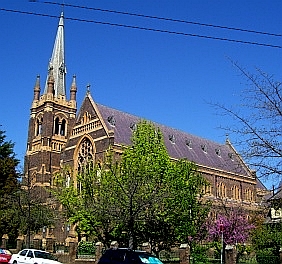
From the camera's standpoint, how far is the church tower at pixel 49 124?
192 feet

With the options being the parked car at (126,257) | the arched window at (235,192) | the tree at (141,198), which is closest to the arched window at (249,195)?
the arched window at (235,192)

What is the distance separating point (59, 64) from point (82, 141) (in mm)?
17561

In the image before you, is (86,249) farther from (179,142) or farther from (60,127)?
(60,127)

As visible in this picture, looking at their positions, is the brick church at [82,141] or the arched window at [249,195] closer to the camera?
the brick church at [82,141]

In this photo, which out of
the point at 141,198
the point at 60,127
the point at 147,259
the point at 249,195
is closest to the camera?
the point at 147,259

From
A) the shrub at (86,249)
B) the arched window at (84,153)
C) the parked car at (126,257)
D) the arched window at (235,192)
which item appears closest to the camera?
the parked car at (126,257)

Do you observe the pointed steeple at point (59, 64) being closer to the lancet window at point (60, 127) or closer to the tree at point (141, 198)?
the lancet window at point (60, 127)

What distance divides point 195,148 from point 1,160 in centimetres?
2733

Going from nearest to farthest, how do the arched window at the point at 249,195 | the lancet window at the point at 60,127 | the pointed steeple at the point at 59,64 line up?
the lancet window at the point at 60,127
the pointed steeple at the point at 59,64
the arched window at the point at 249,195

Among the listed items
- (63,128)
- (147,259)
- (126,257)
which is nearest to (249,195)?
(63,128)

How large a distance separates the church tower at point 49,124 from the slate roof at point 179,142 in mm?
9363

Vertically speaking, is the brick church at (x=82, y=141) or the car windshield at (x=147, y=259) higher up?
the brick church at (x=82, y=141)

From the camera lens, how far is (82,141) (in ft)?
182

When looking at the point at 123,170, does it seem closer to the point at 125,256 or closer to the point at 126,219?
the point at 126,219
